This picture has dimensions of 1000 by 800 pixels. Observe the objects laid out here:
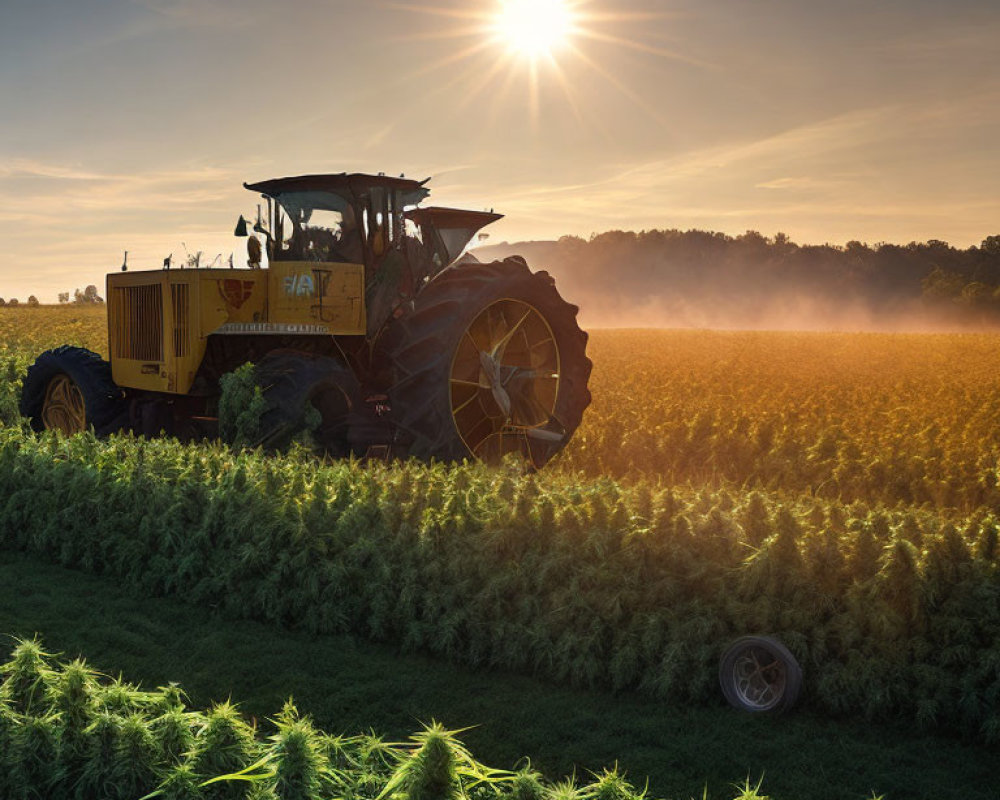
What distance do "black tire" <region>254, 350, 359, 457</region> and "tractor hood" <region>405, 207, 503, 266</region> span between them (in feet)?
9.10

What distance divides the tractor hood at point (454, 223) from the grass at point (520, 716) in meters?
6.15

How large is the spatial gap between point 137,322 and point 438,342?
3784 mm

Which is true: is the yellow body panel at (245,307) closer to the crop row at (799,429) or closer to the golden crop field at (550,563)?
the golden crop field at (550,563)

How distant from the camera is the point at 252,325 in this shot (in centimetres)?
991

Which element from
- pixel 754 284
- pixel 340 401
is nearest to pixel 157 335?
pixel 340 401

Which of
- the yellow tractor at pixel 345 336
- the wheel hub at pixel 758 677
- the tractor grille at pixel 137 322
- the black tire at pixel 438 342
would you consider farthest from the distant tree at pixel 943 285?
the wheel hub at pixel 758 677

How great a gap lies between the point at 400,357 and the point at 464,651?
383 centimetres

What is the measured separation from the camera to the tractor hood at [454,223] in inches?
447

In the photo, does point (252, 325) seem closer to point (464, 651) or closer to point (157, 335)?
point (157, 335)

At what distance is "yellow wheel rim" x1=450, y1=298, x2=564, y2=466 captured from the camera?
381 inches

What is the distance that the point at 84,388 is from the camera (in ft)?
34.4

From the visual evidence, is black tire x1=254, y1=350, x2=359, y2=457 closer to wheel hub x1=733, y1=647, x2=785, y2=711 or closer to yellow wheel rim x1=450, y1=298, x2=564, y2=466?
yellow wheel rim x1=450, y1=298, x2=564, y2=466

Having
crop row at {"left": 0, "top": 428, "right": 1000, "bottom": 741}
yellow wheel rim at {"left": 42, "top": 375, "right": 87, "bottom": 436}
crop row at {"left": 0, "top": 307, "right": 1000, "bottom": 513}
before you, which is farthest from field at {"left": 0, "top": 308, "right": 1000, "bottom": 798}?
yellow wheel rim at {"left": 42, "top": 375, "right": 87, "bottom": 436}

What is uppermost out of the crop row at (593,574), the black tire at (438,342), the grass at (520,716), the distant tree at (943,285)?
the distant tree at (943,285)
